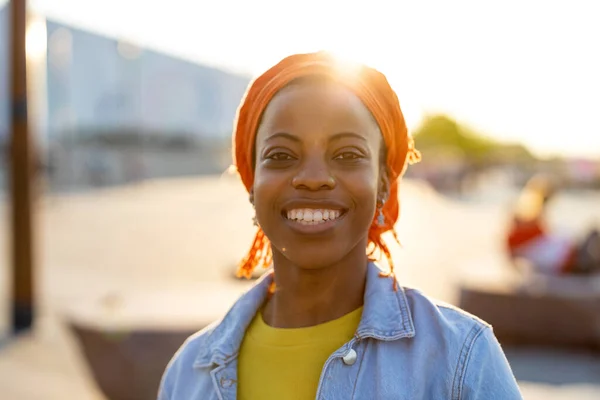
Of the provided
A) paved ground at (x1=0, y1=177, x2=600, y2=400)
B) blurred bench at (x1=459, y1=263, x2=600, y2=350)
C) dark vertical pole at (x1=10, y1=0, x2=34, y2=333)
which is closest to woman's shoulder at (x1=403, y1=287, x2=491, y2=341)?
paved ground at (x1=0, y1=177, x2=600, y2=400)

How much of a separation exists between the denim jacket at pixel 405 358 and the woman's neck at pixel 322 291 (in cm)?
4

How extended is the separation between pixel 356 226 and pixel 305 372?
0.36 metres

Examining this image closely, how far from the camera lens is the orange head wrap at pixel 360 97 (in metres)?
1.65

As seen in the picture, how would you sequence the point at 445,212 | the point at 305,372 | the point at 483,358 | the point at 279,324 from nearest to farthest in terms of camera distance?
the point at 483,358 → the point at 305,372 → the point at 279,324 → the point at 445,212

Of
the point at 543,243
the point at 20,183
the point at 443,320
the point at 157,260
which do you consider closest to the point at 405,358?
the point at 443,320

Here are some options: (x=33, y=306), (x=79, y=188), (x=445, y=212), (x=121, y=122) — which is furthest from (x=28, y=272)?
(x=121, y=122)

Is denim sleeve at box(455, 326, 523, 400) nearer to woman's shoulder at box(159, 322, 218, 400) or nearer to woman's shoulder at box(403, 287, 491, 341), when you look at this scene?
woman's shoulder at box(403, 287, 491, 341)

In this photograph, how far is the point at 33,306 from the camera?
6.49 m

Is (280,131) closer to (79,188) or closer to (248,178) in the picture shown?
(248,178)

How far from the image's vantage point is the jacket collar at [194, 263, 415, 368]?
157cm

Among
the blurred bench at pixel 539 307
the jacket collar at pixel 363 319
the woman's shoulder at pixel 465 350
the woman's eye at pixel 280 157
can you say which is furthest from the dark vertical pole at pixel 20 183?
the woman's shoulder at pixel 465 350

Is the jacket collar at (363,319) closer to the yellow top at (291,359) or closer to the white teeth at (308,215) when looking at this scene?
the yellow top at (291,359)

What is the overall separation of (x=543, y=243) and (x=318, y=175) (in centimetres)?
544

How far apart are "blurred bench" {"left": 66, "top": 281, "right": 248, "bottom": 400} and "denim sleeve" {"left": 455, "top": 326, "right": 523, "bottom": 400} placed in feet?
8.03
